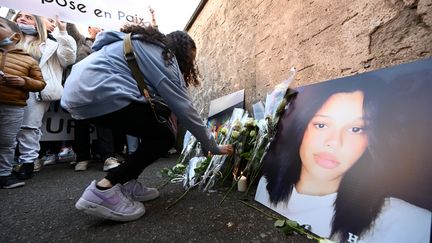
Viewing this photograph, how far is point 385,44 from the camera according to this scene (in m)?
1.16

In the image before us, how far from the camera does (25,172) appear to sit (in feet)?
7.52

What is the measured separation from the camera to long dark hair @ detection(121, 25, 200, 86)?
4.06 ft

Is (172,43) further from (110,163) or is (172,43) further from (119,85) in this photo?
(110,163)

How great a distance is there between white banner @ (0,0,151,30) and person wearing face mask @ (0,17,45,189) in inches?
14.8

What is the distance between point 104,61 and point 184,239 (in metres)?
0.88

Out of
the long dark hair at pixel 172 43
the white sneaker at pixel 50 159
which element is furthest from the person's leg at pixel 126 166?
the white sneaker at pixel 50 159

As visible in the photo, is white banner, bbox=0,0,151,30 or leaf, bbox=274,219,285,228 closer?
leaf, bbox=274,219,285,228

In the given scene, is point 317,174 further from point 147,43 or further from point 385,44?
point 147,43

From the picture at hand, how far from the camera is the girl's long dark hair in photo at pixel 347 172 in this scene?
0.87m

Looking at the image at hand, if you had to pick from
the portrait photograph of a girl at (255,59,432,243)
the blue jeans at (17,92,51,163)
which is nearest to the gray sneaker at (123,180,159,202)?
the portrait photograph of a girl at (255,59,432,243)

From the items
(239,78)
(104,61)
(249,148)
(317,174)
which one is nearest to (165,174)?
(249,148)

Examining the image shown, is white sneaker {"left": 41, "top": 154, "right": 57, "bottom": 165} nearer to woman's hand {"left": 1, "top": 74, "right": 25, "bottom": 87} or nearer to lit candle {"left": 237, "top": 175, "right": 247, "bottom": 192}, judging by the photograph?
woman's hand {"left": 1, "top": 74, "right": 25, "bottom": 87}

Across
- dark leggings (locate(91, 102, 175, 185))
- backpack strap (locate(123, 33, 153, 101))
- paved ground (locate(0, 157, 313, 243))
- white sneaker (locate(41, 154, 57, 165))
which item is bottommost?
white sneaker (locate(41, 154, 57, 165))

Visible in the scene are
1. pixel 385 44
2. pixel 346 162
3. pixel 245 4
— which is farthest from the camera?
pixel 245 4
